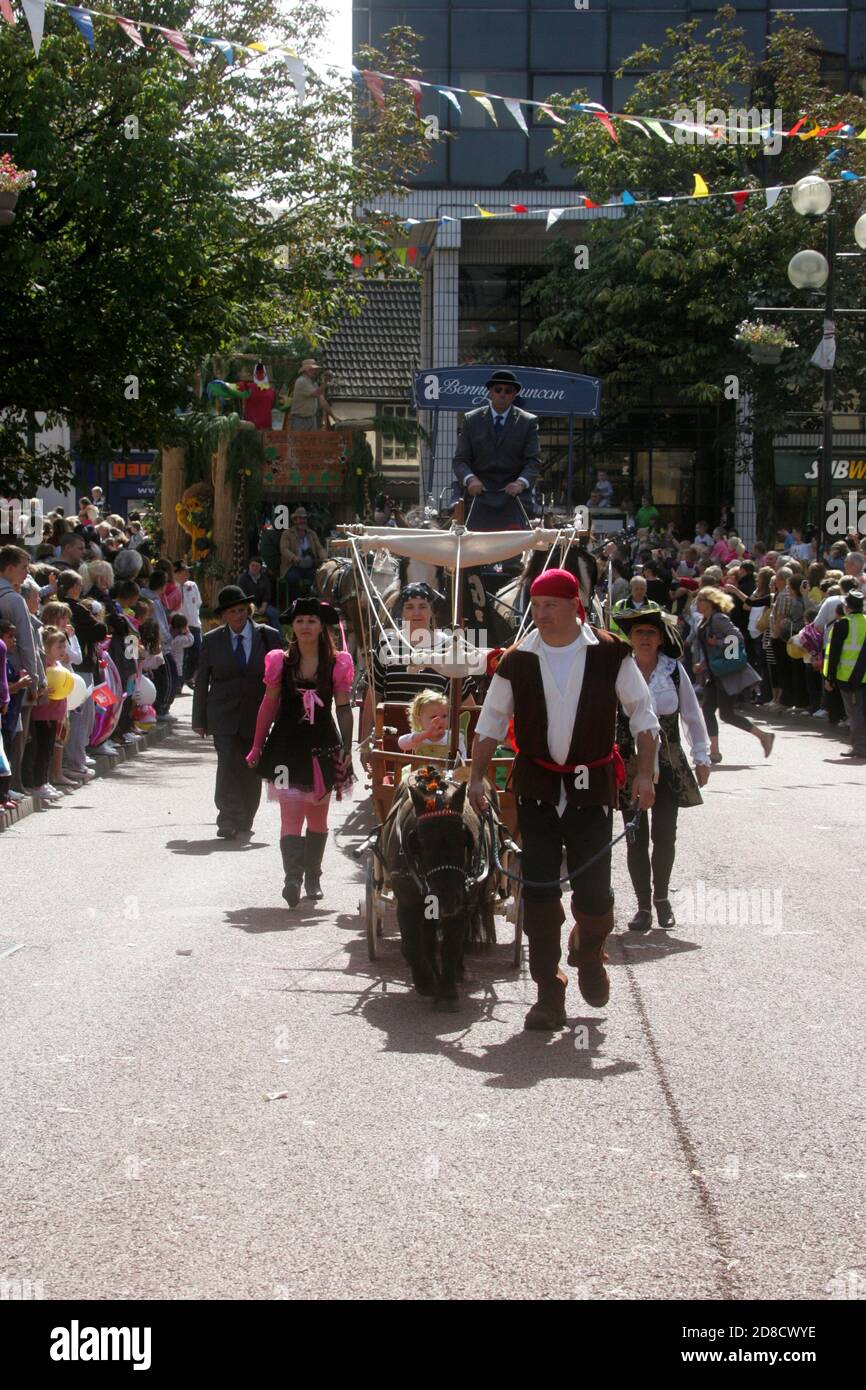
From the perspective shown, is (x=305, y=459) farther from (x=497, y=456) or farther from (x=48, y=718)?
(x=497, y=456)

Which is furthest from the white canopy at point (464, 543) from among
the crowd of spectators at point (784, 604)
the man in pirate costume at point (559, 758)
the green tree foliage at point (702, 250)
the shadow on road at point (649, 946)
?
the green tree foliage at point (702, 250)

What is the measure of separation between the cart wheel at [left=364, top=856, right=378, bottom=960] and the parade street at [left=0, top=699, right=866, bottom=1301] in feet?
0.38

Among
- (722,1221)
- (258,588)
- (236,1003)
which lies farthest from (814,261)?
(722,1221)

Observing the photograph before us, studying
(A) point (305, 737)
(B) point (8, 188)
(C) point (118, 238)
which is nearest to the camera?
(A) point (305, 737)

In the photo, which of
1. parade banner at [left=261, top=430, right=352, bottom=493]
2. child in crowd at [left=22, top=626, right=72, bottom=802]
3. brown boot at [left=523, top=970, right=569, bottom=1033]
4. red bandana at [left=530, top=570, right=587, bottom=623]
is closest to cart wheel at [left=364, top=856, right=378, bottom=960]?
brown boot at [left=523, top=970, right=569, bottom=1033]

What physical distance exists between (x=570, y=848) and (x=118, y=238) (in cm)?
1592

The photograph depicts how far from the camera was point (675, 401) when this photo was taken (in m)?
43.0

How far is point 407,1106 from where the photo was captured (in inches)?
268

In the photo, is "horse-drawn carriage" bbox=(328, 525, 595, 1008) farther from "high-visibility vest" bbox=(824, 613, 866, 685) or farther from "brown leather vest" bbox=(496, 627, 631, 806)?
"high-visibility vest" bbox=(824, 613, 866, 685)

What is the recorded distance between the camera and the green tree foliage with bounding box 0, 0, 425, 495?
21.6 m

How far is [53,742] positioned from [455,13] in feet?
106

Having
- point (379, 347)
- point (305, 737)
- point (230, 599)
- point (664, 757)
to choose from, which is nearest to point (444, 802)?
point (664, 757)

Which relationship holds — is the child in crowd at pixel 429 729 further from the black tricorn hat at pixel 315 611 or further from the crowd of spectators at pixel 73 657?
the crowd of spectators at pixel 73 657

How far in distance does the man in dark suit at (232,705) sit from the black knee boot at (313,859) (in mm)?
2509
